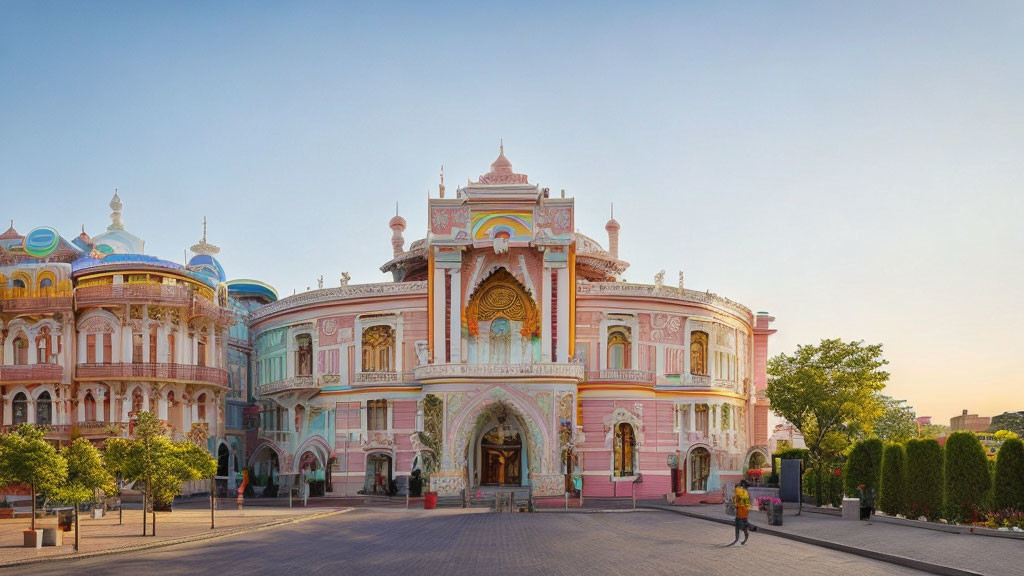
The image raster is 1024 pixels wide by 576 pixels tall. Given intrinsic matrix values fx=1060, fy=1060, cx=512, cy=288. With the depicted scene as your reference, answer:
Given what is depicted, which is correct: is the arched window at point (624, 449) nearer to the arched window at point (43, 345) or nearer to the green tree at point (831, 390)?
the green tree at point (831, 390)

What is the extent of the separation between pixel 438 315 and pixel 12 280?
23503 millimetres

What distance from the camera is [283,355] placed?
6531cm

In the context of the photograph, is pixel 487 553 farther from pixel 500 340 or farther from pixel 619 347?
pixel 619 347

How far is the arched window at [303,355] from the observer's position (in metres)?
64.6

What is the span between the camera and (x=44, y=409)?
188 feet

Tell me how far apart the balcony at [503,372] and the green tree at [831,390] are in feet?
52.3

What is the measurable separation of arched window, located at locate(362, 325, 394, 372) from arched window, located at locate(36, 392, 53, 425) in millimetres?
17111

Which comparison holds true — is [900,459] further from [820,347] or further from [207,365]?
[207,365]


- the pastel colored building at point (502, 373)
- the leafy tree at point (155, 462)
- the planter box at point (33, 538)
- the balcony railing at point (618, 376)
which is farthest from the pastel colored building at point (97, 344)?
the planter box at point (33, 538)

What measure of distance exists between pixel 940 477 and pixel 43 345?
150 ft

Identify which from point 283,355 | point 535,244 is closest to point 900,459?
point 535,244

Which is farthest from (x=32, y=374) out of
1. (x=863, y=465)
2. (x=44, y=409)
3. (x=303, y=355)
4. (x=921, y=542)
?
(x=921, y=542)

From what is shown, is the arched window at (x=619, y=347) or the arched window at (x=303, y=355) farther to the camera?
the arched window at (x=303, y=355)

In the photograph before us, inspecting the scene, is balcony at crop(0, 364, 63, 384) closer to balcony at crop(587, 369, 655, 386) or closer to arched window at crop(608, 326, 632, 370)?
balcony at crop(587, 369, 655, 386)
